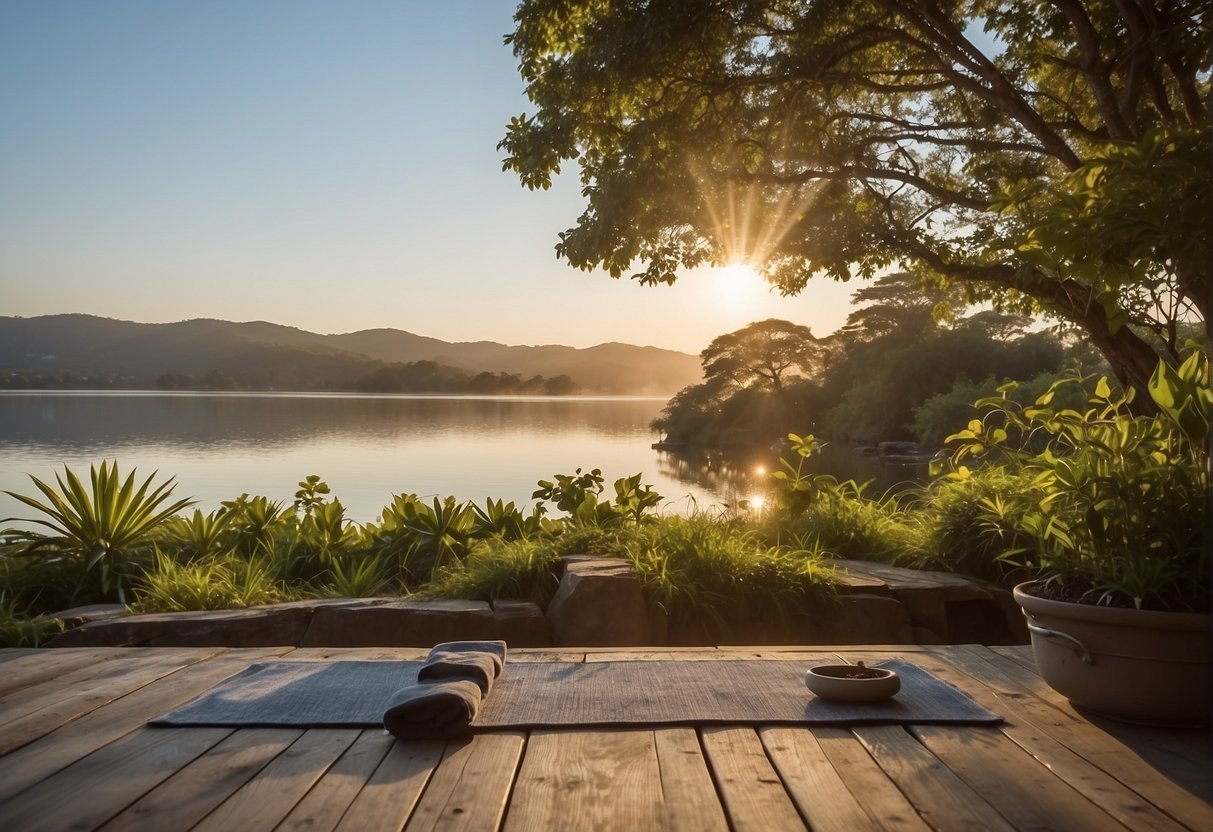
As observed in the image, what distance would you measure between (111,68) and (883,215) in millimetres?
5847

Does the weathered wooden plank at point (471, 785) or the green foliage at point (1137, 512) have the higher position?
the green foliage at point (1137, 512)

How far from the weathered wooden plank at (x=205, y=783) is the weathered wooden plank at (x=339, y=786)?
0.14 metres

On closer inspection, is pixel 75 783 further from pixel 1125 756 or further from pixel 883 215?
pixel 883 215

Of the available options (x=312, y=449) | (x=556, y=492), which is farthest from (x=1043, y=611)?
(x=312, y=449)

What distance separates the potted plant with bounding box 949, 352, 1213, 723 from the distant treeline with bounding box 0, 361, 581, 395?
90.2 ft

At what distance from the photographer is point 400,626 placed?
11.8 feet

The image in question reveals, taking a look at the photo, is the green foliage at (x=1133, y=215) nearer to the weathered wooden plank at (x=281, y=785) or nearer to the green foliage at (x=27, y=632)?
the weathered wooden plank at (x=281, y=785)

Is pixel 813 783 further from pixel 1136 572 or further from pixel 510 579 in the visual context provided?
pixel 510 579

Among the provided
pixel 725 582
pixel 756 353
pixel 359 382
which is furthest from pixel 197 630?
pixel 359 382

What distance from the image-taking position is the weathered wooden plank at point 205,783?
1.35 m

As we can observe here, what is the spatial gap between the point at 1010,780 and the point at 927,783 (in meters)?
0.15

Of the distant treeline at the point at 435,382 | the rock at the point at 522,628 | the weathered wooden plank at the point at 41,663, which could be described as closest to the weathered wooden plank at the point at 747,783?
the weathered wooden plank at the point at 41,663

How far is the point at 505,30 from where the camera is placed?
20.3 ft

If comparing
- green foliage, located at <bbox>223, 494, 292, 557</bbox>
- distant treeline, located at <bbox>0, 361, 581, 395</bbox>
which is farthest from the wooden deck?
distant treeline, located at <bbox>0, 361, 581, 395</bbox>
